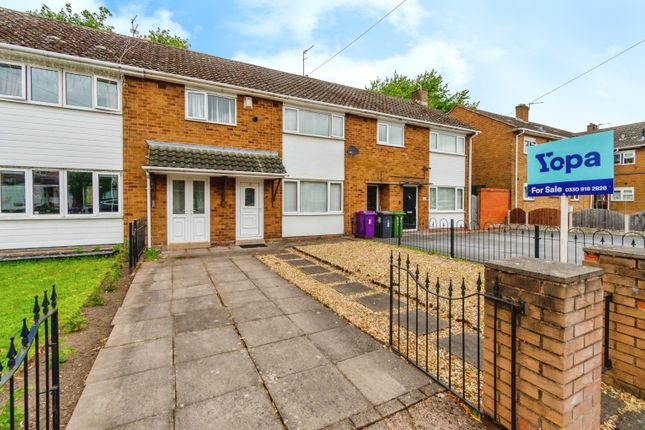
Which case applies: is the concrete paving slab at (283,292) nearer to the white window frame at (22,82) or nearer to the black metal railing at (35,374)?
the black metal railing at (35,374)

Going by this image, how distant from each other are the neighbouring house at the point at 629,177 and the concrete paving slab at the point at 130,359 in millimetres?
34672

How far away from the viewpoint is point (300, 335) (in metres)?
3.82

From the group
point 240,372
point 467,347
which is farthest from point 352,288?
point 240,372

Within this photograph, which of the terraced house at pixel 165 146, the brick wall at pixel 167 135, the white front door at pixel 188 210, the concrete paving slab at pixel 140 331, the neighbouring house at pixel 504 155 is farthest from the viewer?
the neighbouring house at pixel 504 155

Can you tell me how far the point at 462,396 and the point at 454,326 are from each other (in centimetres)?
162

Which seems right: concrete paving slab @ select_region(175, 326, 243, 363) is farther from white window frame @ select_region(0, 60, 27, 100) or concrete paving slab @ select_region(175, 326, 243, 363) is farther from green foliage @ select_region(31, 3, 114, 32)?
green foliage @ select_region(31, 3, 114, 32)

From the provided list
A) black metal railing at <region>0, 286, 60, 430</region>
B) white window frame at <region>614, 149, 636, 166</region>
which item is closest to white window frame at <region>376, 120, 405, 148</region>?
black metal railing at <region>0, 286, 60, 430</region>

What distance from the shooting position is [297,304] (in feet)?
16.3

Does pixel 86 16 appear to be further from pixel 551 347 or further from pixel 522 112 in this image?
pixel 522 112

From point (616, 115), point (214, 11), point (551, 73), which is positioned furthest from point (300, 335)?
point (616, 115)

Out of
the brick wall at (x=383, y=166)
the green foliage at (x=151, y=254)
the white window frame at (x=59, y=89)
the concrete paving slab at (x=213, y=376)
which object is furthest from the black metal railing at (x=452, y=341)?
the white window frame at (x=59, y=89)

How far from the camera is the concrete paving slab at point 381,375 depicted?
105 inches

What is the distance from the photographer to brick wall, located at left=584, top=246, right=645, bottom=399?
8.55 feet

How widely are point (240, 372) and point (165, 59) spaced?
1228 centimetres
